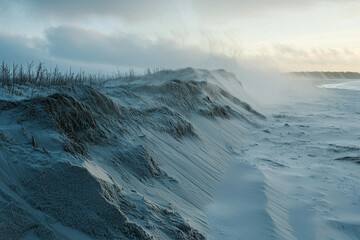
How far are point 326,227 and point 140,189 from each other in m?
2.89

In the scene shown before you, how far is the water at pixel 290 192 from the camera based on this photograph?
180 inches

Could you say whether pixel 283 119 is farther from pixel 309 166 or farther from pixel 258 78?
pixel 258 78

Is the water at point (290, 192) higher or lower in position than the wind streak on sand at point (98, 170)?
lower

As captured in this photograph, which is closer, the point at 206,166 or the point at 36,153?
the point at 36,153

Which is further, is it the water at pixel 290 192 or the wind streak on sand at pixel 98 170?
the water at pixel 290 192

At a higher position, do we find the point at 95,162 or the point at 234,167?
the point at 95,162

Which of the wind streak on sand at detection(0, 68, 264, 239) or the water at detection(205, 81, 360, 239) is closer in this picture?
the wind streak on sand at detection(0, 68, 264, 239)

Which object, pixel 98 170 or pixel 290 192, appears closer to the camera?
pixel 98 170

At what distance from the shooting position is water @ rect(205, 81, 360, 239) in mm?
4570

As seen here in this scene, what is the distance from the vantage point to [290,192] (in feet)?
20.1

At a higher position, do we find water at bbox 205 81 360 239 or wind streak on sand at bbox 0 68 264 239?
wind streak on sand at bbox 0 68 264 239

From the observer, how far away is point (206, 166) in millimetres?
6879

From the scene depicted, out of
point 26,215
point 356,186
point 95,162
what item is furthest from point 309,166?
point 26,215

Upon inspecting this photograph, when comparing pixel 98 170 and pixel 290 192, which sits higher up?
pixel 98 170
